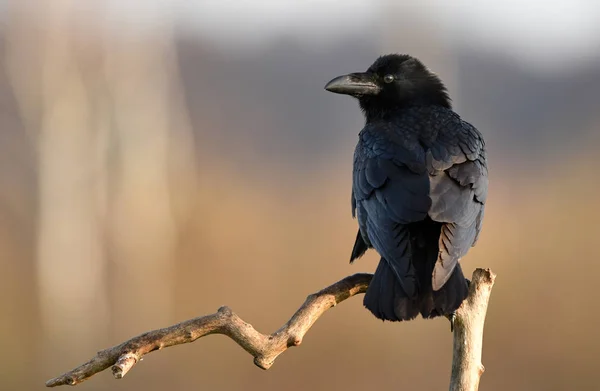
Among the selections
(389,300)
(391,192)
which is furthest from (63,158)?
(389,300)

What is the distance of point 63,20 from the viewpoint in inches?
573

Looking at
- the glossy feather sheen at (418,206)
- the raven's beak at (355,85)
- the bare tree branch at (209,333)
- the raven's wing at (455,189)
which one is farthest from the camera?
the raven's beak at (355,85)

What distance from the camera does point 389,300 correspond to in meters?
4.13

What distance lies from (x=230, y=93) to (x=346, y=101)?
3365 millimetres

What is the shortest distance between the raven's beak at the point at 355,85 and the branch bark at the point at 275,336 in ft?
5.84

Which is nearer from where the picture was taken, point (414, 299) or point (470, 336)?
point (470, 336)

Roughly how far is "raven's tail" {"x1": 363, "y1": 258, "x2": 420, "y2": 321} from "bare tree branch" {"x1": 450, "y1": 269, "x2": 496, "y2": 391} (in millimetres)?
223

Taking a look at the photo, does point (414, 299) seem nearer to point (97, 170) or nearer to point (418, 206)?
point (418, 206)

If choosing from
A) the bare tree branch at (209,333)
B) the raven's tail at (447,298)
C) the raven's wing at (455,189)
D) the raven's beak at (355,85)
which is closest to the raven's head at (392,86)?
the raven's beak at (355,85)

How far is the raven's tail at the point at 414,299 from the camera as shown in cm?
405

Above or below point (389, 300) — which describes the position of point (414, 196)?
above

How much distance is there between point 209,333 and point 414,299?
3.67 feet

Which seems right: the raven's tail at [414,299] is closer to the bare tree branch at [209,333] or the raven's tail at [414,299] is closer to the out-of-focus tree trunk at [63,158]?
the bare tree branch at [209,333]

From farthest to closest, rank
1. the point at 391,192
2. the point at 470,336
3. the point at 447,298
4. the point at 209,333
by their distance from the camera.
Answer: the point at 391,192 → the point at 447,298 → the point at 470,336 → the point at 209,333
